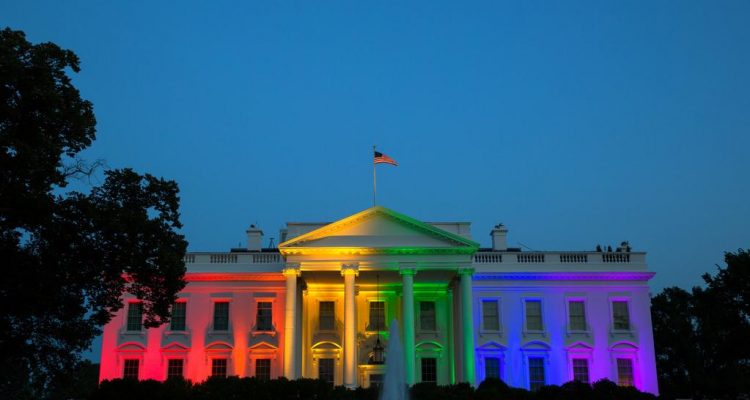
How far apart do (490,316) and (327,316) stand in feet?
28.4

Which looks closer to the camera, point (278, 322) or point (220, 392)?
point (220, 392)

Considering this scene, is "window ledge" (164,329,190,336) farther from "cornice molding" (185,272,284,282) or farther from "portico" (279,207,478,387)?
"portico" (279,207,478,387)

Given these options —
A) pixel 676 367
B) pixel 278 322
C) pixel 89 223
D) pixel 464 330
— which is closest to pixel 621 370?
pixel 464 330

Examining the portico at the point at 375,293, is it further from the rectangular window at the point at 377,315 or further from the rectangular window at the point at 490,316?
the rectangular window at the point at 490,316

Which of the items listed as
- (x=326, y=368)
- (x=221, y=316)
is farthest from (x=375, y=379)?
(x=221, y=316)

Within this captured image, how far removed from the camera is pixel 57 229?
2047 cm

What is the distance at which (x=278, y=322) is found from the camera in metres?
38.8

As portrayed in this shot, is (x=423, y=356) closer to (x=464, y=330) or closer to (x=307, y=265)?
(x=464, y=330)

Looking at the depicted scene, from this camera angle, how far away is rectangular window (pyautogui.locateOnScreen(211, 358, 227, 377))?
126 ft

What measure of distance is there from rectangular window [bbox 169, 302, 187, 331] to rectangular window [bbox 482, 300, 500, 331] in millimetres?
15786

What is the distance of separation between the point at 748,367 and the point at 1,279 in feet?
134

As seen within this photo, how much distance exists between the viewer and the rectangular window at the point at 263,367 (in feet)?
125

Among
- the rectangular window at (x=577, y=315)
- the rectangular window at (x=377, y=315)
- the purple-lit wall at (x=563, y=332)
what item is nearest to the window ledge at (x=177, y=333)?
the rectangular window at (x=377, y=315)

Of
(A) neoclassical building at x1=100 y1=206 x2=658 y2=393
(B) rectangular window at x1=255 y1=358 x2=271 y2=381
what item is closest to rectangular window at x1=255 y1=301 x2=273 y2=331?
(A) neoclassical building at x1=100 y1=206 x2=658 y2=393
